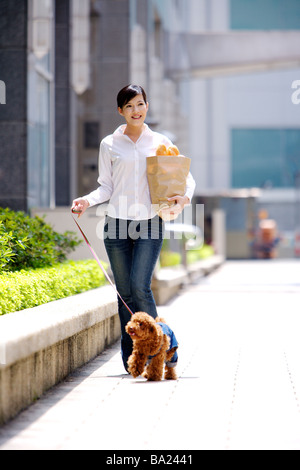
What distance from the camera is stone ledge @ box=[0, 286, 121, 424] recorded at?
5.01 meters

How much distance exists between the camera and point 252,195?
4578 cm

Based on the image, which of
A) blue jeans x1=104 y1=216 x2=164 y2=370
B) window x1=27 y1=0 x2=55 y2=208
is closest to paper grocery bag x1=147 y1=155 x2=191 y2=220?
blue jeans x1=104 y1=216 x2=164 y2=370

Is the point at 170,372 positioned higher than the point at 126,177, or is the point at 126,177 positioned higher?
the point at 126,177

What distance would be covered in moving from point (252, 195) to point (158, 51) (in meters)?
19.1

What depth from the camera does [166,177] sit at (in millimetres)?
6152

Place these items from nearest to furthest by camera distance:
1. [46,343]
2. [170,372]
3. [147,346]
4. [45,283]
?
[46,343], [147,346], [170,372], [45,283]

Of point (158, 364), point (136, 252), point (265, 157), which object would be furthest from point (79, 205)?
point (265, 157)

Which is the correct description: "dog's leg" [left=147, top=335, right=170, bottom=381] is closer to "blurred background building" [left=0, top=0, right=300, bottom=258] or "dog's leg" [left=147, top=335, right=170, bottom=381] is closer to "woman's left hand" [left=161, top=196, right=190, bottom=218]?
"woman's left hand" [left=161, top=196, right=190, bottom=218]

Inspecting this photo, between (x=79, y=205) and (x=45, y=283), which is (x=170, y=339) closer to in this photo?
(x=79, y=205)

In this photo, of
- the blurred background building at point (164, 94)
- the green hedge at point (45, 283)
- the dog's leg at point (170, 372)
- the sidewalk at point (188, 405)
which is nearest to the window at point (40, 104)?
the blurred background building at point (164, 94)

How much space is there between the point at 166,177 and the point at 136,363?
1.34 metres

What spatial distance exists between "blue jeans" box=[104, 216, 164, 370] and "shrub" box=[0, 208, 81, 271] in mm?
1176

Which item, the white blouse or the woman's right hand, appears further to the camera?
the white blouse
